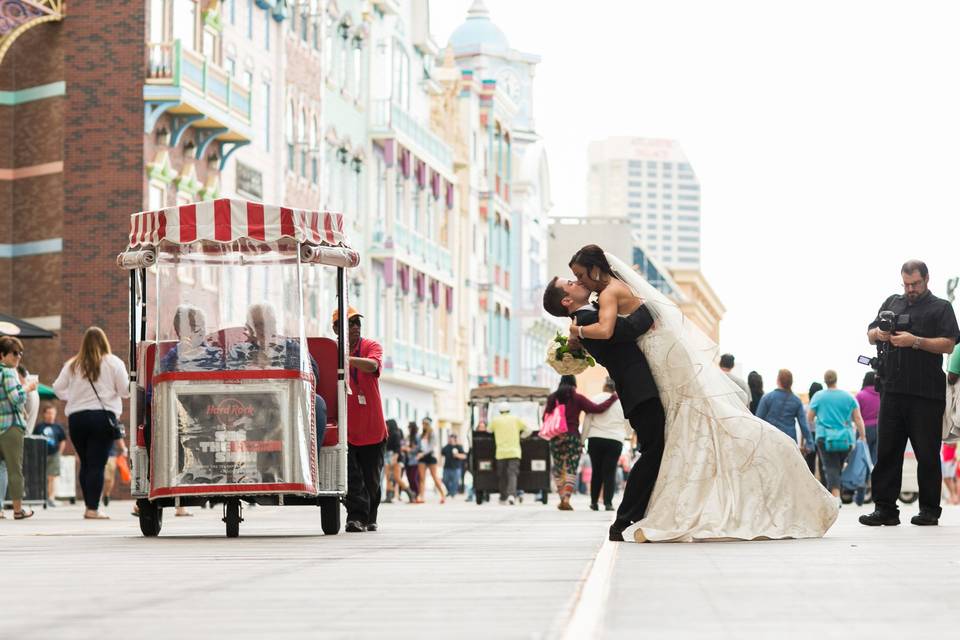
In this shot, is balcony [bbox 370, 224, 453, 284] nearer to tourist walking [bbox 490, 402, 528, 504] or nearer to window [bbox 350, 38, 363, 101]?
window [bbox 350, 38, 363, 101]

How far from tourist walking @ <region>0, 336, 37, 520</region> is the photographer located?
334 inches

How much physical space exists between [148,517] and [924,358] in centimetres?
592

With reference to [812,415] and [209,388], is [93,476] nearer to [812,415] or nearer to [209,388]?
[209,388]

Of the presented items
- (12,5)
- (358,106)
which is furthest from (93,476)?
(358,106)

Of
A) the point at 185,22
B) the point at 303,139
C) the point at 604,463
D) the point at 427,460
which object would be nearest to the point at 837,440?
the point at 604,463

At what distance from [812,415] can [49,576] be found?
61.7 feet

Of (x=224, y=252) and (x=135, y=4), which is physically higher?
(x=135, y=4)

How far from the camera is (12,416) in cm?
2069

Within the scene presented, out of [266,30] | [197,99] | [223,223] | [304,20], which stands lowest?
[223,223]

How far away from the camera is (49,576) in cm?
985

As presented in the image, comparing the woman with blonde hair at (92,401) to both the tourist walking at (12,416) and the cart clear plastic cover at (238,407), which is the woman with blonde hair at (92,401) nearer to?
the tourist walking at (12,416)

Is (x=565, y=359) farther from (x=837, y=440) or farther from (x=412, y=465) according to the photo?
(x=412, y=465)

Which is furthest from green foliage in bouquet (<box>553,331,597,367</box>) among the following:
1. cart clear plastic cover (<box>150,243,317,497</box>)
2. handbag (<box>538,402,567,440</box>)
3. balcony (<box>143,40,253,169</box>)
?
balcony (<box>143,40,253,169</box>)

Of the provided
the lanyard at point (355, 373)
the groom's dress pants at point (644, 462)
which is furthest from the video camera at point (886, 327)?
the lanyard at point (355, 373)
